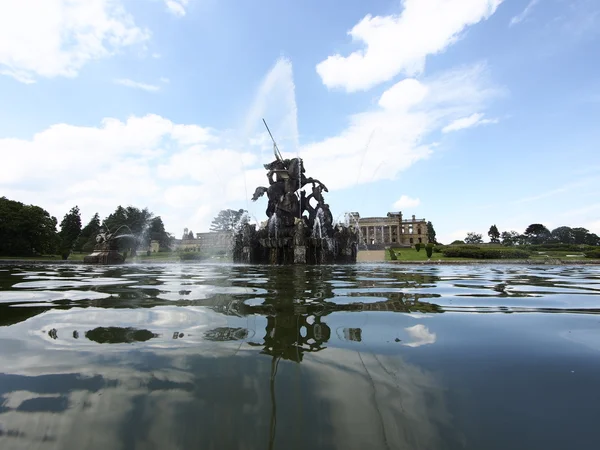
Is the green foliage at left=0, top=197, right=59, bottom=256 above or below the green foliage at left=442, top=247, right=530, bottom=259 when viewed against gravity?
above

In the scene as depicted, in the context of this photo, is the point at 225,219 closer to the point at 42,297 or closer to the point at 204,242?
the point at 204,242

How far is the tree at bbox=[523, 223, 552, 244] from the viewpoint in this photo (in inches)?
5212

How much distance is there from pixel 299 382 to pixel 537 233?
16610 centimetres

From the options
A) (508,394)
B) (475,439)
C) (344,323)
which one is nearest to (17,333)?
(344,323)

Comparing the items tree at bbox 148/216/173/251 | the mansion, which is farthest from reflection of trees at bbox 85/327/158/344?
tree at bbox 148/216/173/251

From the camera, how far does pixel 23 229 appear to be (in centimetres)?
5247

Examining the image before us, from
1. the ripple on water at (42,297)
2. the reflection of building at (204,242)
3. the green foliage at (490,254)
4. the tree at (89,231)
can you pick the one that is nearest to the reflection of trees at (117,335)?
the ripple on water at (42,297)

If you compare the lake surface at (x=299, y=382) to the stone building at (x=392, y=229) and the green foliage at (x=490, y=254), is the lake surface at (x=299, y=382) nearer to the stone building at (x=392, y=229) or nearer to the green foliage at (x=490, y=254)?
the green foliage at (x=490, y=254)

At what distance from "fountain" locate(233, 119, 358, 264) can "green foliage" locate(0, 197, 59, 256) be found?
47.2 meters

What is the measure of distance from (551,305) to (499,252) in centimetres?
4470

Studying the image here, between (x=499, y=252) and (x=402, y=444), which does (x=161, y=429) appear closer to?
(x=402, y=444)

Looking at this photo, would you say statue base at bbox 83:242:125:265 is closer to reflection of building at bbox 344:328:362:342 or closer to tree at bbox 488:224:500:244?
reflection of building at bbox 344:328:362:342

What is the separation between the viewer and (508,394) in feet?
6.31

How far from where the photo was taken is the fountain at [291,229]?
23250 millimetres
